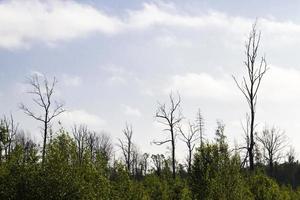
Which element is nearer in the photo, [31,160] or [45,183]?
[45,183]

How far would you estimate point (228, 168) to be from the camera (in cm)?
1650

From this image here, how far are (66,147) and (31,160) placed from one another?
1598 millimetres

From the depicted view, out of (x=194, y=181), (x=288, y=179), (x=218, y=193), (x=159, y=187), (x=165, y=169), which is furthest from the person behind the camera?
(x=288, y=179)

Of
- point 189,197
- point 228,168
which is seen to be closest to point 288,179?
point 189,197

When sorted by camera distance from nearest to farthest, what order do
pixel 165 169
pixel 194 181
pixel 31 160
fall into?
pixel 31 160, pixel 194 181, pixel 165 169

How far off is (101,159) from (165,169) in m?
15.4

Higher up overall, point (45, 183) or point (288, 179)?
point (288, 179)

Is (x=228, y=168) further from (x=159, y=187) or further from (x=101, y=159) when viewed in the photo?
(x=159, y=187)

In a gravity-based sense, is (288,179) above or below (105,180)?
above

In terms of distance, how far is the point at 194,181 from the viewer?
22.5 metres

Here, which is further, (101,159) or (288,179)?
(288,179)

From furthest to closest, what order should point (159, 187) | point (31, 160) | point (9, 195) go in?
point (159, 187) → point (31, 160) → point (9, 195)

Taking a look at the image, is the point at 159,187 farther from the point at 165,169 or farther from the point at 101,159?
the point at 101,159

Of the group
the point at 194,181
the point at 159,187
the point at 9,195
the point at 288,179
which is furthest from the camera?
the point at 288,179
